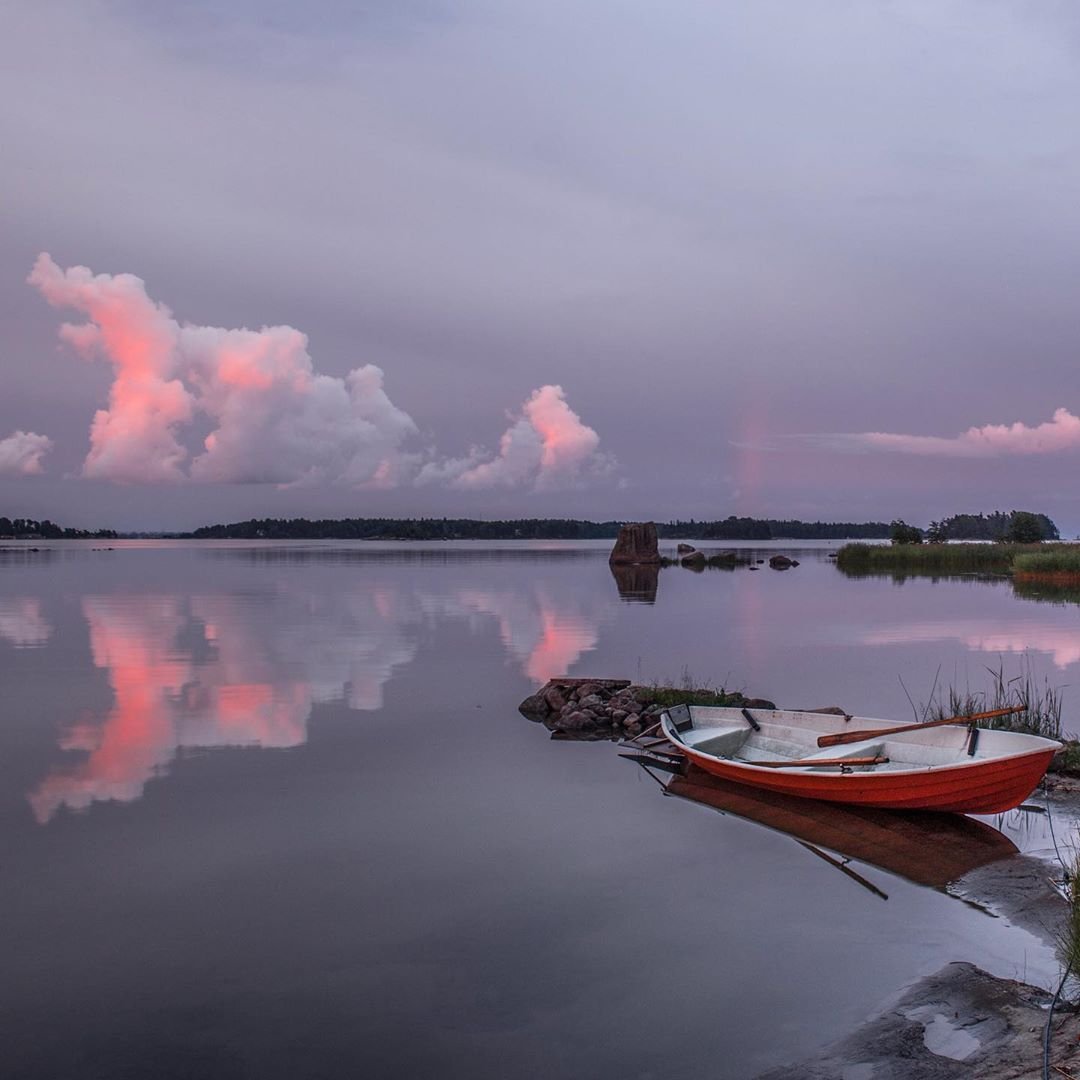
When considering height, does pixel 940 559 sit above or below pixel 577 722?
above

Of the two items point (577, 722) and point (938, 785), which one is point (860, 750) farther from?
point (577, 722)

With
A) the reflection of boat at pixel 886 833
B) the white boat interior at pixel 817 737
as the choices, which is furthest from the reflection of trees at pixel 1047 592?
the reflection of boat at pixel 886 833

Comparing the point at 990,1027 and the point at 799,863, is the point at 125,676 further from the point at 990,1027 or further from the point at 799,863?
the point at 990,1027

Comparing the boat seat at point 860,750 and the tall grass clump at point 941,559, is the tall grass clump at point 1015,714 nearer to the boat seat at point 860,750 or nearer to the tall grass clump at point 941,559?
the boat seat at point 860,750

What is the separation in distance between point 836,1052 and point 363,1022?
12.7ft

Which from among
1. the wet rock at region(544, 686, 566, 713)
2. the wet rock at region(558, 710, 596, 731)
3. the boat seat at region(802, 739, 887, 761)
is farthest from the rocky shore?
the wet rock at region(544, 686, 566, 713)

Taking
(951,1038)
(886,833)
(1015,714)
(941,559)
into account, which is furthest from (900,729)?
(941,559)

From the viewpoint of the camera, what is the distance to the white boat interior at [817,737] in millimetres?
12852

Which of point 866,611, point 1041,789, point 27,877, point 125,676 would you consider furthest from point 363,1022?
point 866,611

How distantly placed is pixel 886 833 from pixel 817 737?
9.58ft

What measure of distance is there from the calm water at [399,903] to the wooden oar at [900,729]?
1.45 m

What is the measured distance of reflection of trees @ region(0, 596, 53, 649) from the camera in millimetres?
35719

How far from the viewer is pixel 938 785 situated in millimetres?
12227

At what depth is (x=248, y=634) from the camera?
3759cm
